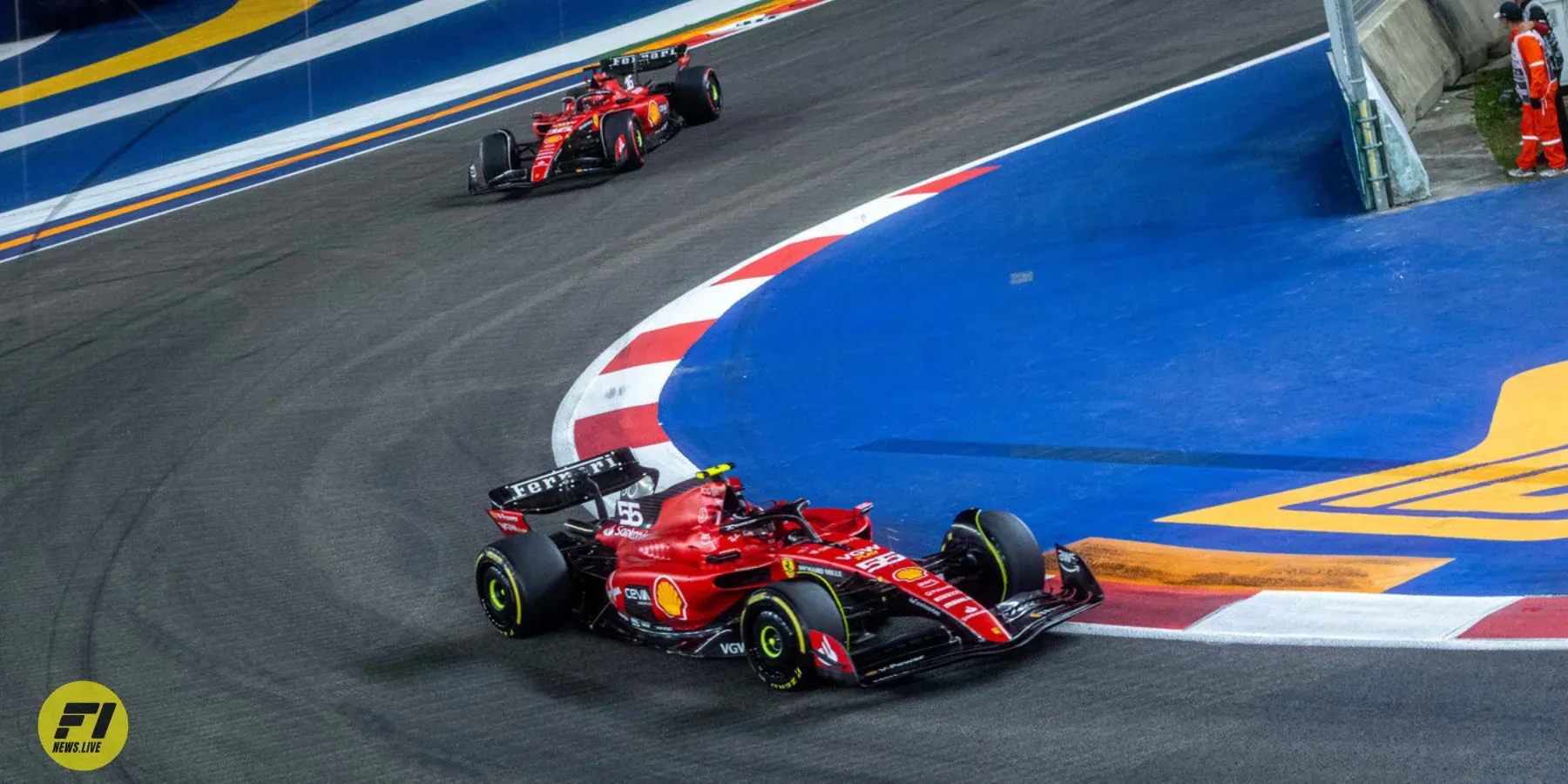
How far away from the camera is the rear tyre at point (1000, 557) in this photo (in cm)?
757

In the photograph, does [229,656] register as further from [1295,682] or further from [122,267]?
[122,267]

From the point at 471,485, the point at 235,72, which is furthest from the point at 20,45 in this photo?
the point at 471,485

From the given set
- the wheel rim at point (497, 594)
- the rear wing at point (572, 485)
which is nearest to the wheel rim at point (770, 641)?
the wheel rim at point (497, 594)

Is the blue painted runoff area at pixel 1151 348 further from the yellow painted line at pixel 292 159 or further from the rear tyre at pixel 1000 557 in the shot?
the yellow painted line at pixel 292 159

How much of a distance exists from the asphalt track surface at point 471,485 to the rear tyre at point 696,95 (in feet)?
0.59

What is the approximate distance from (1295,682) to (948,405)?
14.5 feet

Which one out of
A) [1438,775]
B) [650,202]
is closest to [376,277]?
[650,202]

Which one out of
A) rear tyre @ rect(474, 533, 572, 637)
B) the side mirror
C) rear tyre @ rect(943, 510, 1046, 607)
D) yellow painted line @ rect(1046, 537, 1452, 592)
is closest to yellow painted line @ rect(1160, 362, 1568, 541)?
yellow painted line @ rect(1046, 537, 1452, 592)

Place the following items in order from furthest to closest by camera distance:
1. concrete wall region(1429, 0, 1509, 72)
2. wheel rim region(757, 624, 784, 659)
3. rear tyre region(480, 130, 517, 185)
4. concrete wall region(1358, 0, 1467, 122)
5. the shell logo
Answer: rear tyre region(480, 130, 517, 185)
concrete wall region(1429, 0, 1509, 72)
concrete wall region(1358, 0, 1467, 122)
the shell logo
wheel rim region(757, 624, 784, 659)

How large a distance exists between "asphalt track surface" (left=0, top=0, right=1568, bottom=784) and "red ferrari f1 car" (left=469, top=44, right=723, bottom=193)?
258 mm

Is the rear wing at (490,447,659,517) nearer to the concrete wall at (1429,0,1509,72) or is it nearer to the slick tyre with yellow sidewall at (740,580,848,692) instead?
the slick tyre with yellow sidewall at (740,580,848,692)

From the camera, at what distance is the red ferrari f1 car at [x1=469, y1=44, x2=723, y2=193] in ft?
54.6

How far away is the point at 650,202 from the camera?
16016mm

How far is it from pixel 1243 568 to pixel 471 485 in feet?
16.1
